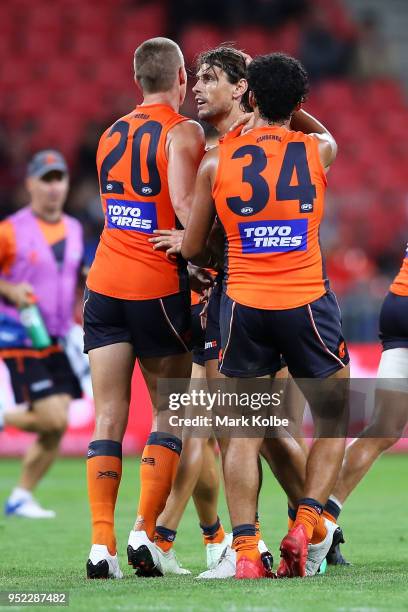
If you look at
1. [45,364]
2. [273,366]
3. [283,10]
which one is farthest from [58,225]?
[283,10]

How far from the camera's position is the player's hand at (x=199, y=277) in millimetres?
5711

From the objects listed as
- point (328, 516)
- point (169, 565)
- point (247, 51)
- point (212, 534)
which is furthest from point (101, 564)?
Answer: point (247, 51)

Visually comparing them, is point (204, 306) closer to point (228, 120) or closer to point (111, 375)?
point (111, 375)

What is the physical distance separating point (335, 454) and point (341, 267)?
1274cm

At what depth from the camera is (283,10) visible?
22109 mm

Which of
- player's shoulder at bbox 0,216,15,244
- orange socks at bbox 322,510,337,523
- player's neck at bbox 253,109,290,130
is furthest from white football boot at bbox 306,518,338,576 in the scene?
player's shoulder at bbox 0,216,15,244

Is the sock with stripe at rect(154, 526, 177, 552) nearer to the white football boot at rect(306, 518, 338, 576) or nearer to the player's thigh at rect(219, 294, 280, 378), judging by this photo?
the white football boot at rect(306, 518, 338, 576)

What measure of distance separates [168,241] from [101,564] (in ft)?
4.79

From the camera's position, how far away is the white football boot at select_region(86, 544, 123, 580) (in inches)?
205

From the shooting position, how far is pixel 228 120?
233 inches

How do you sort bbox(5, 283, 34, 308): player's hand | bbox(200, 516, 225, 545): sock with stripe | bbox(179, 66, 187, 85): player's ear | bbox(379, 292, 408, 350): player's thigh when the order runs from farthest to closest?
bbox(5, 283, 34, 308): player's hand
bbox(379, 292, 408, 350): player's thigh
bbox(200, 516, 225, 545): sock with stripe
bbox(179, 66, 187, 85): player's ear

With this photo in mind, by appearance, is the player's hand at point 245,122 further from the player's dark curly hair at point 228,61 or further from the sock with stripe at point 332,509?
the sock with stripe at point 332,509

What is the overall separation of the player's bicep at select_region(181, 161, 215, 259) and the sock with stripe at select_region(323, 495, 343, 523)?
1.56 metres

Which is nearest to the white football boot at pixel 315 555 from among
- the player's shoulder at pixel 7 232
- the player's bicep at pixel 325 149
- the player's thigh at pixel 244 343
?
the player's thigh at pixel 244 343
